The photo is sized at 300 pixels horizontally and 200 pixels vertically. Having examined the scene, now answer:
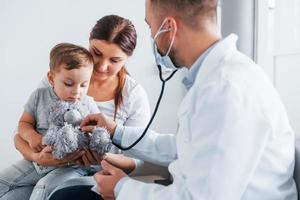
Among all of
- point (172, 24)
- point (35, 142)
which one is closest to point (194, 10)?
point (172, 24)

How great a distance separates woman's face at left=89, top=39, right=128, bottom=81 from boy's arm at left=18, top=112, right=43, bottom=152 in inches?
10.4

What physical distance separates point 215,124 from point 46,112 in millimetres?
674

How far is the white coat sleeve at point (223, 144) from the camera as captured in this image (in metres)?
0.79

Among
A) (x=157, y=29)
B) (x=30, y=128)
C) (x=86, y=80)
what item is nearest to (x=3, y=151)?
(x=30, y=128)

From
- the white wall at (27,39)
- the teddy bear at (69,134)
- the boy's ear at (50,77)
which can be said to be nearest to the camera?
the teddy bear at (69,134)

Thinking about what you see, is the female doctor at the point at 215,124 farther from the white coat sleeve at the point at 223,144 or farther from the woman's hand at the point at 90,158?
the woman's hand at the point at 90,158

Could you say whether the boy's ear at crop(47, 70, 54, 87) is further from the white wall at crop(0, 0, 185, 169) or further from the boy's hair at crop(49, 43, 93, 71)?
the white wall at crop(0, 0, 185, 169)

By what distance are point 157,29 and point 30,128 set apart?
1.82ft

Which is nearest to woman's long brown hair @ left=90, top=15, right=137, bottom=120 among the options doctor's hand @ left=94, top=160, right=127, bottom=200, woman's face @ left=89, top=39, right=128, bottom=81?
woman's face @ left=89, top=39, right=128, bottom=81

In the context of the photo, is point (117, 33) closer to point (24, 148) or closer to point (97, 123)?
point (97, 123)

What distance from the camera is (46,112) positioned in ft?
4.28

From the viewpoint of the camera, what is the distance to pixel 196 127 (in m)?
0.84

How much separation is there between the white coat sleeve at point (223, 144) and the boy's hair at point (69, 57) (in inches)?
19.4

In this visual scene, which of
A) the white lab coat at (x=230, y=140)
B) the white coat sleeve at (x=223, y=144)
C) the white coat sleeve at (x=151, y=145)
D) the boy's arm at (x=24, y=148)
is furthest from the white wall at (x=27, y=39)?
the white coat sleeve at (x=223, y=144)
